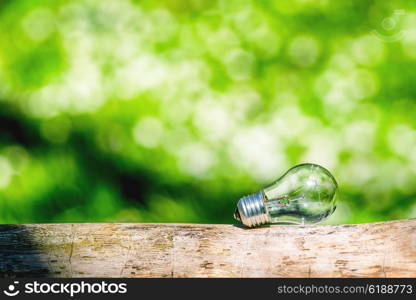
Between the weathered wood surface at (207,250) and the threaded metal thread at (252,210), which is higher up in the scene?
the threaded metal thread at (252,210)

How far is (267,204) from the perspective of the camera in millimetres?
1026

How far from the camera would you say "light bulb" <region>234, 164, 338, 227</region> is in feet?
3.31

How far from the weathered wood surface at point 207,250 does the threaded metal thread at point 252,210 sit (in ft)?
0.07

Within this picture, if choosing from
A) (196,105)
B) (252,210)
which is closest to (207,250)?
(252,210)

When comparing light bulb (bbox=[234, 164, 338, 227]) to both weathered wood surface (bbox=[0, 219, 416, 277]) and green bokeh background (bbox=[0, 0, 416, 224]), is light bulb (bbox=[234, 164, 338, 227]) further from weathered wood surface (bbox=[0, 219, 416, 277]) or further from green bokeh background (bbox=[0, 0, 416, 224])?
green bokeh background (bbox=[0, 0, 416, 224])

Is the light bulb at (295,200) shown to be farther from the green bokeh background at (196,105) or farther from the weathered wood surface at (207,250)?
the green bokeh background at (196,105)

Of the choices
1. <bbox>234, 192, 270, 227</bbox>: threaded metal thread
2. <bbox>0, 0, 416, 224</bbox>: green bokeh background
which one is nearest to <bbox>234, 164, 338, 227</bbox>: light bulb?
<bbox>234, 192, 270, 227</bbox>: threaded metal thread

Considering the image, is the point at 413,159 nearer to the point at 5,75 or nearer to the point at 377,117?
the point at 377,117

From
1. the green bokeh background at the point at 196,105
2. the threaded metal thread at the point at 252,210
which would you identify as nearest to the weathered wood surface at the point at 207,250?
the threaded metal thread at the point at 252,210

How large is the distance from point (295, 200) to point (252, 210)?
90 mm

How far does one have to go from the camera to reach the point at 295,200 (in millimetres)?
1044

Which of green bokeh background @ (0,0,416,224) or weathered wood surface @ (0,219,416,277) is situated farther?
green bokeh background @ (0,0,416,224)

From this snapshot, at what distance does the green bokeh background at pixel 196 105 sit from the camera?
1.44m

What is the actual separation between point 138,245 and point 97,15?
2.72ft
